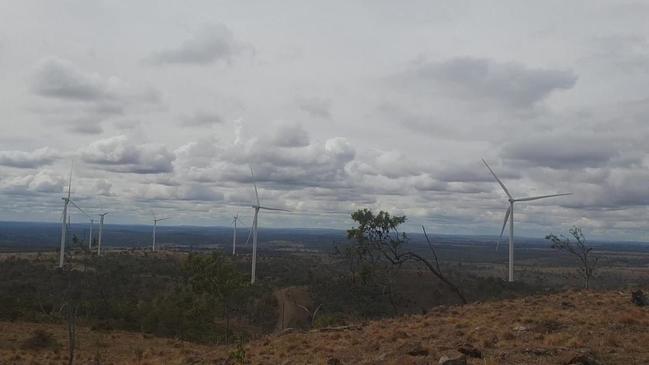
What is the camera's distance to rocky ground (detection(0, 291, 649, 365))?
21.8 m

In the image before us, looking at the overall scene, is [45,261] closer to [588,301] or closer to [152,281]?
[152,281]

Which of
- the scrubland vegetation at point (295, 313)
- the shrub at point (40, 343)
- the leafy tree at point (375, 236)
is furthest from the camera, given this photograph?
the leafy tree at point (375, 236)

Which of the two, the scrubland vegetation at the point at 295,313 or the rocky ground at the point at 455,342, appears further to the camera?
the scrubland vegetation at the point at 295,313

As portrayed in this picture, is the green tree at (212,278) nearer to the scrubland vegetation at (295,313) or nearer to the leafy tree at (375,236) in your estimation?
the scrubland vegetation at (295,313)

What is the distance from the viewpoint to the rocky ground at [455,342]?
71.5 ft

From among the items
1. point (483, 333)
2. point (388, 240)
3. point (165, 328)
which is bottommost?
point (165, 328)

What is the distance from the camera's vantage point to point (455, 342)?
2666 centimetres

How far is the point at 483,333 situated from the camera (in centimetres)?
2830

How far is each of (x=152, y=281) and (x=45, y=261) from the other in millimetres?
44557

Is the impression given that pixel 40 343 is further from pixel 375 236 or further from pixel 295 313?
pixel 295 313

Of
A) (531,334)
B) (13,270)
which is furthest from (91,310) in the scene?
(13,270)

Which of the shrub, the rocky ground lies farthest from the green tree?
the shrub

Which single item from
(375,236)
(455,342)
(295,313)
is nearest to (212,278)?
(375,236)

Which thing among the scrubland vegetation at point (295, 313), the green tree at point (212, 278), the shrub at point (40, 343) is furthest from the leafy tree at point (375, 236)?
the shrub at point (40, 343)
